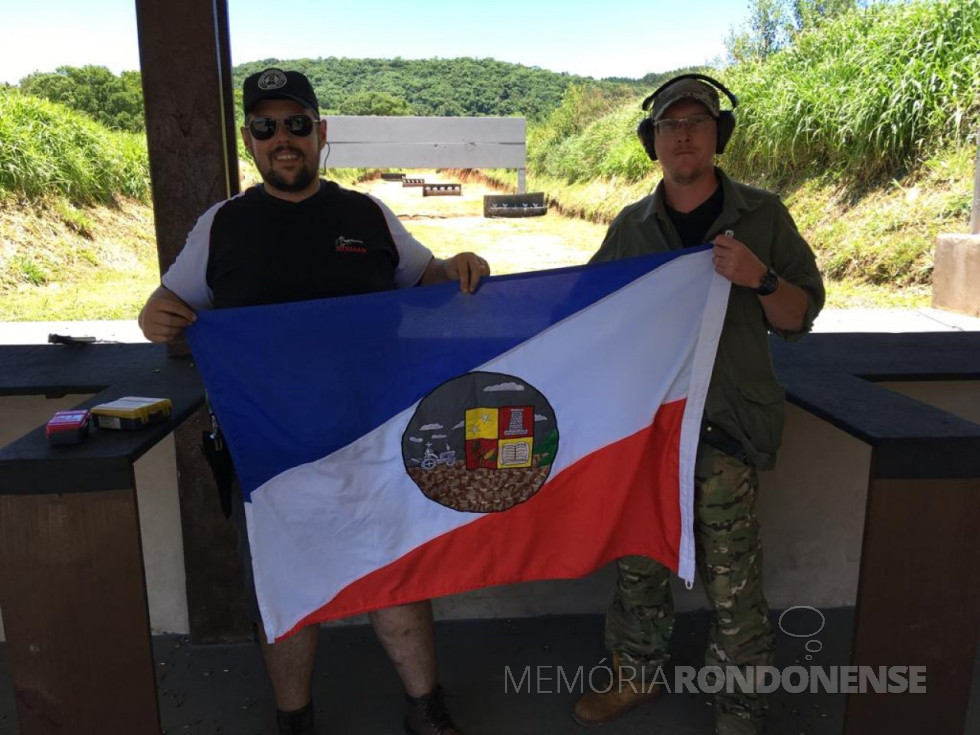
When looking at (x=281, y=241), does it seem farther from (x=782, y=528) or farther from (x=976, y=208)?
(x=976, y=208)

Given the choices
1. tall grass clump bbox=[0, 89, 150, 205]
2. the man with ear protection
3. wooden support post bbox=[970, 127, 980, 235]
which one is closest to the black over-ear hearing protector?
the man with ear protection

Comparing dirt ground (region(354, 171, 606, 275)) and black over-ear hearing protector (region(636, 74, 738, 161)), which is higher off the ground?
black over-ear hearing protector (region(636, 74, 738, 161))

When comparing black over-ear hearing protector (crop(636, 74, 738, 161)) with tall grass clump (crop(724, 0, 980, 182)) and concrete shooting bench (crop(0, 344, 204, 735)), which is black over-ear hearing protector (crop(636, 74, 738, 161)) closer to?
concrete shooting bench (crop(0, 344, 204, 735))

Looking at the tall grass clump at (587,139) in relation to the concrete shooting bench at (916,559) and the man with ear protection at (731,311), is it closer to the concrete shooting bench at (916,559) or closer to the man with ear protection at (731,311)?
the man with ear protection at (731,311)

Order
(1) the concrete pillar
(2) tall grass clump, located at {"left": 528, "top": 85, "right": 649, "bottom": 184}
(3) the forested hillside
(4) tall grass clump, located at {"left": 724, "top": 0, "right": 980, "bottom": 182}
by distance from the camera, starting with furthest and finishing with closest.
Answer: (3) the forested hillside, (2) tall grass clump, located at {"left": 528, "top": 85, "right": 649, "bottom": 184}, (4) tall grass clump, located at {"left": 724, "top": 0, "right": 980, "bottom": 182}, (1) the concrete pillar

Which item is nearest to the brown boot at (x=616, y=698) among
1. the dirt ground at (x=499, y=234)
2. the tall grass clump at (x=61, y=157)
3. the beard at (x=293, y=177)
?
the beard at (x=293, y=177)

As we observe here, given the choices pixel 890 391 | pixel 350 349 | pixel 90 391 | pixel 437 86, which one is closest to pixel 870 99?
pixel 890 391

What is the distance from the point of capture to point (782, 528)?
3131 millimetres

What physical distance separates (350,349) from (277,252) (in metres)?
Answer: 0.31

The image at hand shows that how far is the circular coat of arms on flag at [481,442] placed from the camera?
2.20 metres

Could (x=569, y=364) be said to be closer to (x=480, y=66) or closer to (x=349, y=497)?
(x=349, y=497)

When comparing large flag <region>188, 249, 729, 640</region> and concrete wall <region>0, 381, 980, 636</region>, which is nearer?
large flag <region>188, 249, 729, 640</region>

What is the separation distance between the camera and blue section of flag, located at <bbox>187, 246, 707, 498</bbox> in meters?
2.09

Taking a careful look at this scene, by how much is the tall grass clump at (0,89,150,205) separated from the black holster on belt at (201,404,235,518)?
10.6 m
